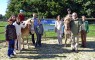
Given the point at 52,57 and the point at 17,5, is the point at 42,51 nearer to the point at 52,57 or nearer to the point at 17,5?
the point at 52,57

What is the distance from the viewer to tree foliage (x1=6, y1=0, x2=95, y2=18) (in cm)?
4638

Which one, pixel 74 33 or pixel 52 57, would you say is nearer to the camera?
pixel 52 57

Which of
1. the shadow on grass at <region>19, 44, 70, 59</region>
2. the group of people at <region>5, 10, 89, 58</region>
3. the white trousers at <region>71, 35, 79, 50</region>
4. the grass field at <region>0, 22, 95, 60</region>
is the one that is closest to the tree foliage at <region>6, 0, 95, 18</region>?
the group of people at <region>5, 10, 89, 58</region>

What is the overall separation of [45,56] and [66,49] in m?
2.26

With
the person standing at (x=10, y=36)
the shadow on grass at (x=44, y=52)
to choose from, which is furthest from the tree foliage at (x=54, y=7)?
the person standing at (x=10, y=36)

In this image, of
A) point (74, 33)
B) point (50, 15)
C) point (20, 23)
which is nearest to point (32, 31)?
point (20, 23)

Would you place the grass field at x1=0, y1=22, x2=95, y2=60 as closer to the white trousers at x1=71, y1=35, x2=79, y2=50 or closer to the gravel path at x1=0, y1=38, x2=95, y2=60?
the gravel path at x1=0, y1=38, x2=95, y2=60

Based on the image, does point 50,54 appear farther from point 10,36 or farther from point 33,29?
point 33,29

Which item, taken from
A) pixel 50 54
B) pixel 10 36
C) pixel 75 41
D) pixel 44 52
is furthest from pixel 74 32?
pixel 10 36

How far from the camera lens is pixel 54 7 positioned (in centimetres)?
4628

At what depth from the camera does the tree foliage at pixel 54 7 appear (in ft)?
152

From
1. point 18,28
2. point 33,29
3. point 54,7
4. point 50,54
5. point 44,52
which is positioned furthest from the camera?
point 54,7

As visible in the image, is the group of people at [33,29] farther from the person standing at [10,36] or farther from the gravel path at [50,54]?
the gravel path at [50,54]

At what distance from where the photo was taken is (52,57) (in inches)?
486
